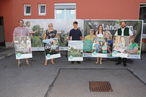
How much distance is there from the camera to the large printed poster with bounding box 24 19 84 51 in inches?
266

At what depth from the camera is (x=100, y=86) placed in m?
3.83

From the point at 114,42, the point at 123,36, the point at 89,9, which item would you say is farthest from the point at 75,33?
the point at 89,9

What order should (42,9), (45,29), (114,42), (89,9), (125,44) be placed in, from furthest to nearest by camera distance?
1. (42,9)
2. (89,9)
3. (45,29)
4. (114,42)
5. (125,44)

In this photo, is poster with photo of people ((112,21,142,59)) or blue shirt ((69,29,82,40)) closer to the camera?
poster with photo of people ((112,21,142,59))

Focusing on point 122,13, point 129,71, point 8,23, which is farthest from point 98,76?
point 8,23

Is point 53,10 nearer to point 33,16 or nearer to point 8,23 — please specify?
point 33,16

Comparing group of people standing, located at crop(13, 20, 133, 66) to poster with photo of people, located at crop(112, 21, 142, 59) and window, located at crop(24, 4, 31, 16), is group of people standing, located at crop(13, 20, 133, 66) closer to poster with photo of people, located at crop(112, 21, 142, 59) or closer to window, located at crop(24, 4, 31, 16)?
poster with photo of people, located at crop(112, 21, 142, 59)

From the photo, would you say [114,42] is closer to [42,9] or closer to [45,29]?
[45,29]

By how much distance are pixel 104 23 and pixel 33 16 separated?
4.70 meters

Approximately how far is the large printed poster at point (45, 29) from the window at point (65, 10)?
→ 2.21 meters

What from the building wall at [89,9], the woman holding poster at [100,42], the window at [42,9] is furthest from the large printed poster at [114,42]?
the window at [42,9]

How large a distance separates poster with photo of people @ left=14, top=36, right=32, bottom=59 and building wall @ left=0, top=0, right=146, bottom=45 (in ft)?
12.6

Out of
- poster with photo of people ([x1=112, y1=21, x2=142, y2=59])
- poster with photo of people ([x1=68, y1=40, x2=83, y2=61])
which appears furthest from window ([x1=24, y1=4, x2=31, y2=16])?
poster with photo of people ([x1=112, y1=21, x2=142, y2=59])

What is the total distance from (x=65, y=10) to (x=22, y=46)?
433 cm
